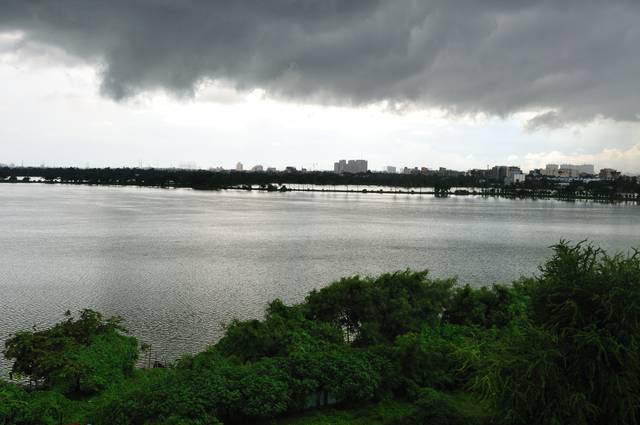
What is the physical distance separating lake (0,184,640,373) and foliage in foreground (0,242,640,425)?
4.61 meters

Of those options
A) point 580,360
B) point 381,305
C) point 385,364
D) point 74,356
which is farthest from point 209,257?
point 580,360

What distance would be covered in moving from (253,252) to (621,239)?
35.1m

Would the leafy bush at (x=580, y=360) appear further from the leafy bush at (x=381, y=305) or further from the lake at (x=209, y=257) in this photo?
the lake at (x=209, y=257)

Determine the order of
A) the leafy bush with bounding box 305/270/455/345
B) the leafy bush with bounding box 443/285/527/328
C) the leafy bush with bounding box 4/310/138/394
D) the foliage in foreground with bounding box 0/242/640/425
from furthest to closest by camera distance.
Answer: the leafy bush with bounding box 443/285/527/328 → the leafy bush with bounding box 305/270/455/345 → the leafy bush with bounding box 4/310/138/394 → the foliage in foreground with bounding box 0/242/640/425

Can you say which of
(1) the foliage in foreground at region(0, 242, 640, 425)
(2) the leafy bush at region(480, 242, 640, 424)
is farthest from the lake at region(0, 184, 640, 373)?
(2) the leafy bush at region(480, 242, 640, 424)

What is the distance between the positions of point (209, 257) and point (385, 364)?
989 inches

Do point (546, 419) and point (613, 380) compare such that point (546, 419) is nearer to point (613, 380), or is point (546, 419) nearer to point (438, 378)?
point (613, 380)

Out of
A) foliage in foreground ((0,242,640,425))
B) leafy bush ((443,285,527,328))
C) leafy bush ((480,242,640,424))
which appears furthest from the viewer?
leafy bush ((443,285,527,328))

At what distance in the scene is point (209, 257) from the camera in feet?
114

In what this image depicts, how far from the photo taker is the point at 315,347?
12.4 metres

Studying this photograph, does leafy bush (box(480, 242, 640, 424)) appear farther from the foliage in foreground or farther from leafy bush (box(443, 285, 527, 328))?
leafy bush (box(443, 285, 527, 328))

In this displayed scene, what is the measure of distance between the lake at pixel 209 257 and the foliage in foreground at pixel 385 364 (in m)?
4.61

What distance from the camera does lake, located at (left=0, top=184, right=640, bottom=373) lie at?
834 inches

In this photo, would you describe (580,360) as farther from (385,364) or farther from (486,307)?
(486,307)
